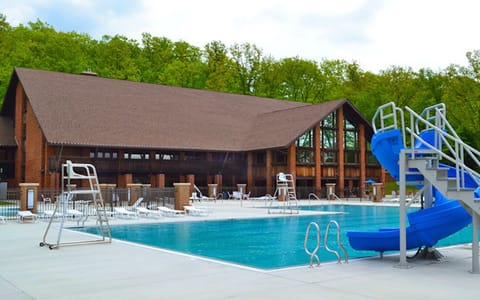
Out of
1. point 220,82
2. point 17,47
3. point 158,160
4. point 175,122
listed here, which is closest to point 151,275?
point 158,160

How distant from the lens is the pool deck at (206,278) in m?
8.07

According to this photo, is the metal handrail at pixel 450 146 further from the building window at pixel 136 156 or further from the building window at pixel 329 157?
the building window at pixel 329 157

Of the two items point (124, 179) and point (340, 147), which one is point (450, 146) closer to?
point (124, 179)

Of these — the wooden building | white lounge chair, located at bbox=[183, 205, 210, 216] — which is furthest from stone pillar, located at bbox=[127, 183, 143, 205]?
the wooden building

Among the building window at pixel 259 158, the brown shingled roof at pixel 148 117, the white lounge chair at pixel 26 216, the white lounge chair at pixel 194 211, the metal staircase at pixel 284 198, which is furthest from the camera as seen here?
the building window at pixel 259 158

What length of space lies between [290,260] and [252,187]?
1370 inches

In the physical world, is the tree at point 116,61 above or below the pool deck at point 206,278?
above

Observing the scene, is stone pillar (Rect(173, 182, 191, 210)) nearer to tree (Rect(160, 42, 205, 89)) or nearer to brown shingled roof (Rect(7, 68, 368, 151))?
brown shingled roof (Rect(7, 68, 368, 151))

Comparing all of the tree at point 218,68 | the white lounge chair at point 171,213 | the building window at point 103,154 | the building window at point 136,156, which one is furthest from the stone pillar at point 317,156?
the tree at point 218,68

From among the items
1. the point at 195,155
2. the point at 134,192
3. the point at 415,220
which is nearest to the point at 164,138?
the point at 195,155

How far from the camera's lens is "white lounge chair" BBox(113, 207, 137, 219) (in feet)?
78.5

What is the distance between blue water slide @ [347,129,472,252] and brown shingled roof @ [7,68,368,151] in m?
30.4

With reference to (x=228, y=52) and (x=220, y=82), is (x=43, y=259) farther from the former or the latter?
(x=228, y=52)

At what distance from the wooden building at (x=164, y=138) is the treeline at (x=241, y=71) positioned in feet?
37.5
